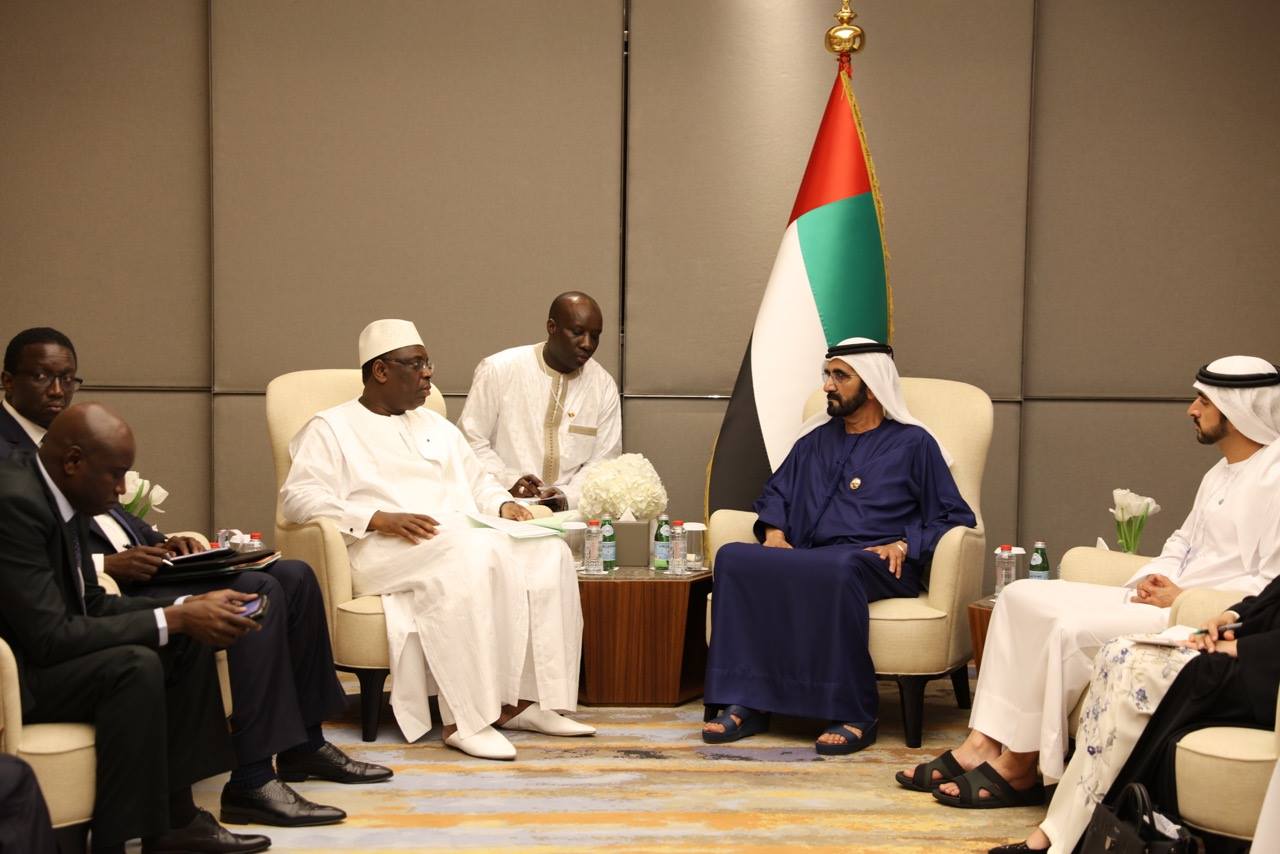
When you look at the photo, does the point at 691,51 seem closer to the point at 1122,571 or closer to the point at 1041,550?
the point at 1041,550

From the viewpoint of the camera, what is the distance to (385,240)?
6184 mm

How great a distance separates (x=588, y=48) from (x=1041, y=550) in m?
3.06

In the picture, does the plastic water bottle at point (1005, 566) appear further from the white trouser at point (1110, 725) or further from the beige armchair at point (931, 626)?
the white trouser at point (1110, 725)

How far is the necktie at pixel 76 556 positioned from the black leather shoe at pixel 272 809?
2.57 feet

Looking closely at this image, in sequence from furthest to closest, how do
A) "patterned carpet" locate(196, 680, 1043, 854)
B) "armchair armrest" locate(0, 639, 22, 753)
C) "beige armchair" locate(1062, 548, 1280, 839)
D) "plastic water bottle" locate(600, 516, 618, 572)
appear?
"plastic water bottle" locate(600, 516, 618, 572), "patterned carpet" locate(196, 680, 1043, 854), "beige armchair" locate(1062, 548, 1280, 839), "armchair armrest" locate(0, 639, 22, 753)

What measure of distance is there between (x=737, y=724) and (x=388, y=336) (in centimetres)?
184

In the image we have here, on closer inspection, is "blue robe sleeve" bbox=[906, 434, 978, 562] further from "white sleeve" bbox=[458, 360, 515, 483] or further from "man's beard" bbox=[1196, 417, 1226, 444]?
"white sleeve" bbox=[458, 360, 515, 483]

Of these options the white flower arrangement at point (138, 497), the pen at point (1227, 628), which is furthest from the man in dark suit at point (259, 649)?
the pen at point (1227, 628)

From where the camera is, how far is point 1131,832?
2.91 metres

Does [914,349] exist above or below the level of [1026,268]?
below

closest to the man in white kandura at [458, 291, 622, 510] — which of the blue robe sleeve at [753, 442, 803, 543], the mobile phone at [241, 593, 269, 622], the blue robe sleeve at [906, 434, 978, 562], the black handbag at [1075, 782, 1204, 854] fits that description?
the blue robe sleeve at [753, 442, 803, 543]

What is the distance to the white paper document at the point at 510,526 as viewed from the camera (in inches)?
185

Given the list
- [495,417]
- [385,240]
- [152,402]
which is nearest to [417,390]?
[495,417]

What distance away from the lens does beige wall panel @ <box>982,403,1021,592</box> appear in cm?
625
